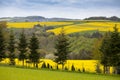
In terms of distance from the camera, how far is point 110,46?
47594 millimetres

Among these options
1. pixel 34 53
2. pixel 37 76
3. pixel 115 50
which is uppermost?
pixel 37 76

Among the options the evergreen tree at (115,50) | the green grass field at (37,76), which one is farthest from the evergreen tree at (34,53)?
the green grass field at (37,76)

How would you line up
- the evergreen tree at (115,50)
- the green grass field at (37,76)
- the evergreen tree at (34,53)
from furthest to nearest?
the evergreen tree at (34,53) < the evergreen tree at (115,50) < the green grass field at (37,76)

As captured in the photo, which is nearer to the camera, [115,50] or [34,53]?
[115,50]

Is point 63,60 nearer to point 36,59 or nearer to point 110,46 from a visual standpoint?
point 36,59

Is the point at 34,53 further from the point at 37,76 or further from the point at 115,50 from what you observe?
the point at 37,76

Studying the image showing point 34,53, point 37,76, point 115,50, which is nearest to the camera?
point 37,76

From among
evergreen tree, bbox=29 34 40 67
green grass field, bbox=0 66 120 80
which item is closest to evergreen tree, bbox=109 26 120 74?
green grass field, bbox=0 66 120 80

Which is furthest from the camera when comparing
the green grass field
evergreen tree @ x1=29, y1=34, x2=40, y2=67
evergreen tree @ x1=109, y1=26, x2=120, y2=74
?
evergreen tree @ x1=29, y1=34, x2=40, y2=67

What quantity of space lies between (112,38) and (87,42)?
44884 mm

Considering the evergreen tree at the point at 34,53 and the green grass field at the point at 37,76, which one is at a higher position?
the green grass field at the point at 37,76

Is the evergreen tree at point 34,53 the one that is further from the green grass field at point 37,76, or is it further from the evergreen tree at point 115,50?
the green grass field at point 37,76

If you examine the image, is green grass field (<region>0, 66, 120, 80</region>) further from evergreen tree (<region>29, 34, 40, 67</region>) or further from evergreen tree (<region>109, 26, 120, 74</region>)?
evergreen tree (<region>29, 34, 40, 67</region>)

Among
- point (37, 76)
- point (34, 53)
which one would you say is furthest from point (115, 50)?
point (37, 76)
